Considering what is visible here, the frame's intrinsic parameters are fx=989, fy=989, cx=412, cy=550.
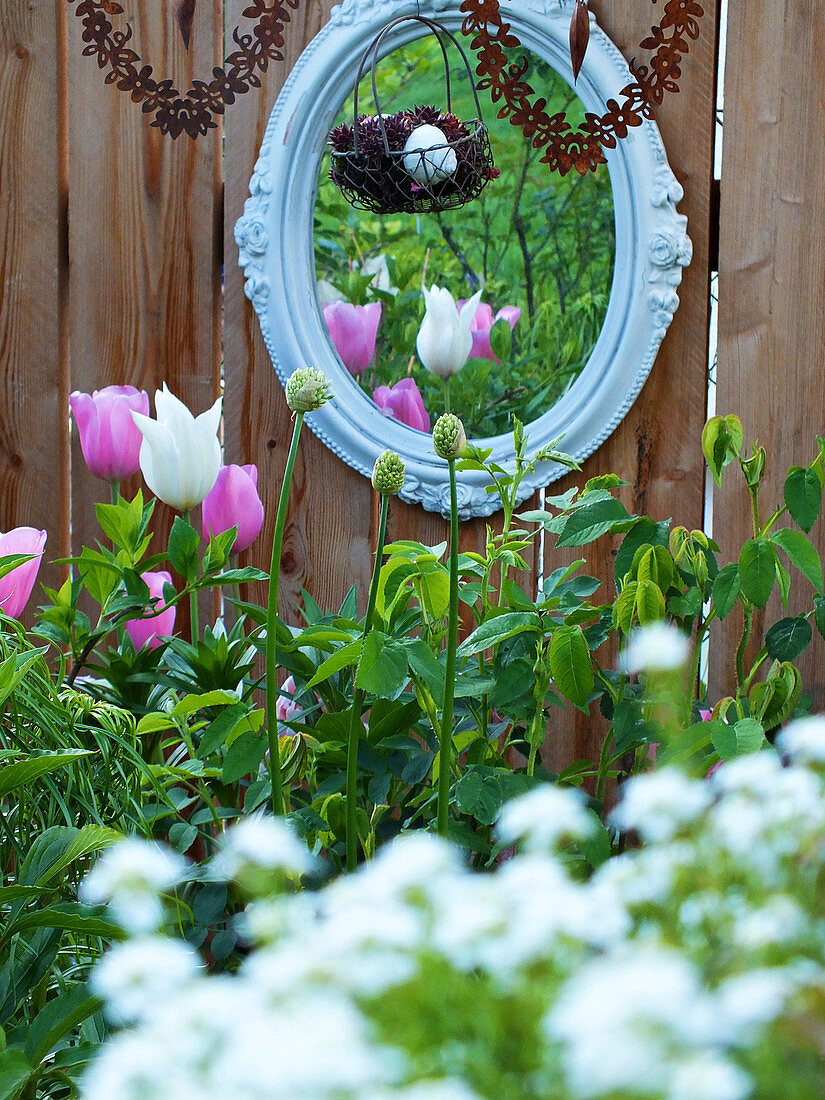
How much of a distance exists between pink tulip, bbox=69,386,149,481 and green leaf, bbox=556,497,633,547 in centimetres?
47

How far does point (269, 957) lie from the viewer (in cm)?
20

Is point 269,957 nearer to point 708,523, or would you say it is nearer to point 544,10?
point 708,523

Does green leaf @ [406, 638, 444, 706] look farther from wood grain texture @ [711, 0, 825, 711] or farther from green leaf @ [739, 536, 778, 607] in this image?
wood grain texture @ [711, 0, 825, 711]

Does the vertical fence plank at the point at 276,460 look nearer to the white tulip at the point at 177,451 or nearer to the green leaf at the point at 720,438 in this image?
the white tulip at the point at 177,451

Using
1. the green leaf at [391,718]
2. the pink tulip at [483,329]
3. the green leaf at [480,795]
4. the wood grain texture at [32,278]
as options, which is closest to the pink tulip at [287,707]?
the green leaf at [391,718]

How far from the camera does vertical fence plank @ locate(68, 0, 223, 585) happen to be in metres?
1.26

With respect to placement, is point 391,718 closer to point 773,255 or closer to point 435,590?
point 435,590

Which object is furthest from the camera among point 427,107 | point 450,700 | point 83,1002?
point 427,107

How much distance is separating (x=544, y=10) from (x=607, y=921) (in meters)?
1.12

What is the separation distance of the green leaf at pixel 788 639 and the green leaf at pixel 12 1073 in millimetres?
631

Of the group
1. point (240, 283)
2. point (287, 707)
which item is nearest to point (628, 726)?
point (287, 707)

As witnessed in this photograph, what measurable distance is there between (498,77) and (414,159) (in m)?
0.18

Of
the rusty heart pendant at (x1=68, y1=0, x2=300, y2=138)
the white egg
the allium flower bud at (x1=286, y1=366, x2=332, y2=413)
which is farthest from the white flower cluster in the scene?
the rusty heart pendant at (x1=68, y1=0, x2=300, y2=138)

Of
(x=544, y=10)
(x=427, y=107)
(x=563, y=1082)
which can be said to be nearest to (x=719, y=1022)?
→ (x=563, y=1082)
